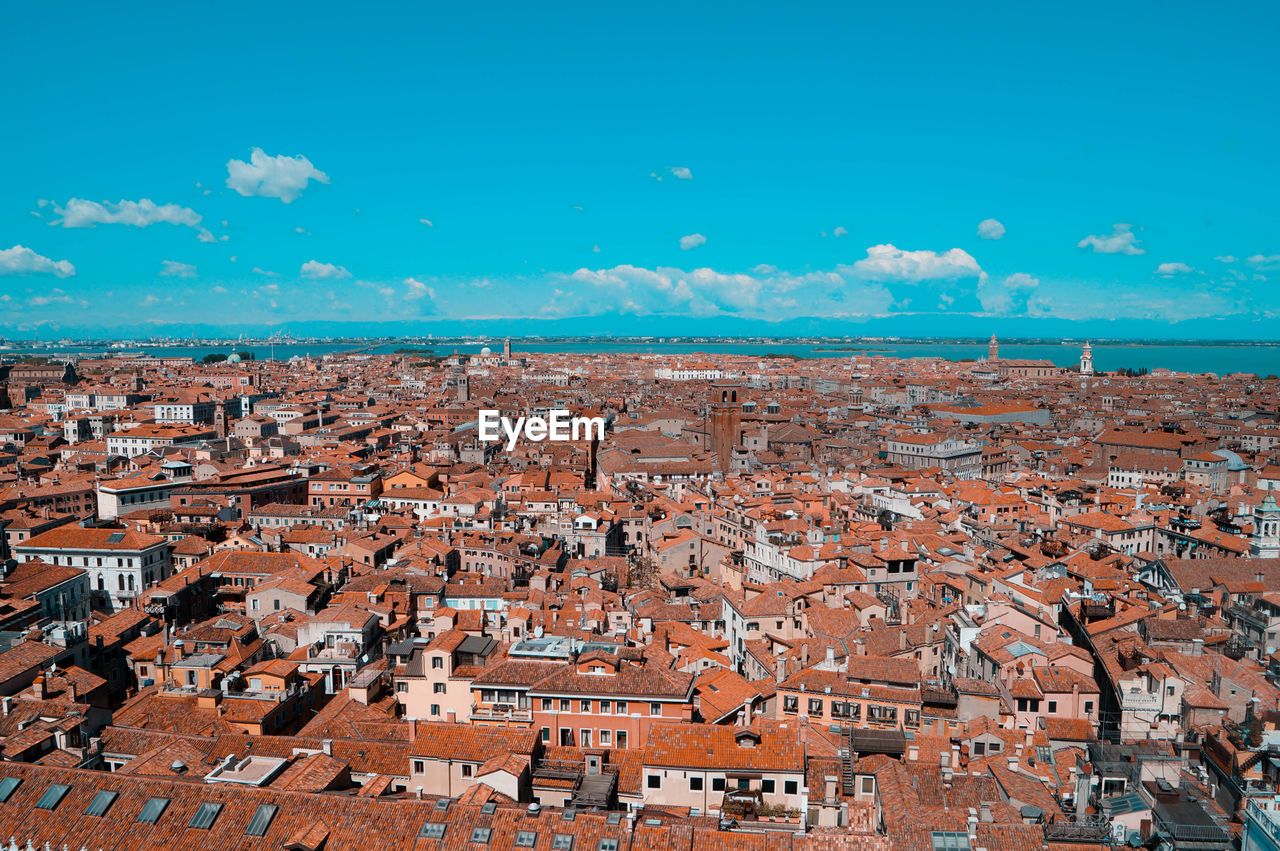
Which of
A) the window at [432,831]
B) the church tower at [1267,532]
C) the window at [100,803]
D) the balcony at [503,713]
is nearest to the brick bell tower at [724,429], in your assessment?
the church tower at [1267,532]

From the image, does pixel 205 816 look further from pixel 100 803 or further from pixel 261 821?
pixel 100 803

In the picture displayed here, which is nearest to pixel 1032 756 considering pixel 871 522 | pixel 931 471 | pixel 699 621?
pixel 699 621

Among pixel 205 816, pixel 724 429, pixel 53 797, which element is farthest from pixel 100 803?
pixel 724 429

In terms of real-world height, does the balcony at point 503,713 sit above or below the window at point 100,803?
below

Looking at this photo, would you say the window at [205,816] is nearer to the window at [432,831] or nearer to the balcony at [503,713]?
the window at [432,831]

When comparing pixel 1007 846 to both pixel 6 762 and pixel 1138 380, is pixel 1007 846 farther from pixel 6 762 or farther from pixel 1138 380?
pixel 1138 380
